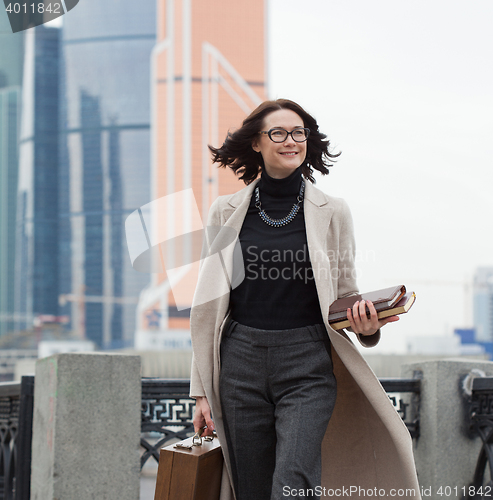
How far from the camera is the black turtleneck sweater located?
8.26 ft

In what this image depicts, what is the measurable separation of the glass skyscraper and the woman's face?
10556 cm

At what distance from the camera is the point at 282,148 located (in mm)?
2689

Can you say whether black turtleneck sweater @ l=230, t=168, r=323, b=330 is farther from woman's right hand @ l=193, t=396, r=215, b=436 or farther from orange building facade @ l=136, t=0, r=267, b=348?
orange building facade @ l=136, t=0, r=267, b=348

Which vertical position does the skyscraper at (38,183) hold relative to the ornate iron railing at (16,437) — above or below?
above

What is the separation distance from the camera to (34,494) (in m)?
3.75

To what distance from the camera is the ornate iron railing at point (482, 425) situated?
4078 millimetres

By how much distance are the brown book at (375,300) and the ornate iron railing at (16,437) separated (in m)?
2.37

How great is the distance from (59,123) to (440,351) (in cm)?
9083

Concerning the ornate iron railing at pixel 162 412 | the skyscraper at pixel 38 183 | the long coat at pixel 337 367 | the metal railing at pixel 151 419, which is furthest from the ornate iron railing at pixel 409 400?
the skyscraper at pixel 38 183

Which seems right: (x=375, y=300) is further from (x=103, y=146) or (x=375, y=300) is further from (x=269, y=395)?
(x=103, y=146)

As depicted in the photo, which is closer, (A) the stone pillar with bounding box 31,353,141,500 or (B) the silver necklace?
(B) the silver necklace

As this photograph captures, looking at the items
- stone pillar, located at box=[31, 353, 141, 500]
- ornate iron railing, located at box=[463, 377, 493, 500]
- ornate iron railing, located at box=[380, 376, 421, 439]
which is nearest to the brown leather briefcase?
stone pillar, located at box=[31, 353, 141, 500]

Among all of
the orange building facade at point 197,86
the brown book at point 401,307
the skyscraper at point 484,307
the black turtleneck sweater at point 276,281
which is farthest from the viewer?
the skyscraper at point 484,307

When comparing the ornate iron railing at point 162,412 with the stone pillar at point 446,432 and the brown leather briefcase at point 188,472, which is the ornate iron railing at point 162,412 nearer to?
the stone pillar at point 446,432
